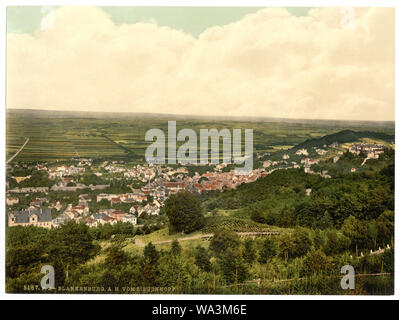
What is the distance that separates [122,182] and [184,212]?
3.29 ft

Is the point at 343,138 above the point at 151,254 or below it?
above

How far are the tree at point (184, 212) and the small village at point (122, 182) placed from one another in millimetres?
101

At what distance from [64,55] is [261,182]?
11.1 ft

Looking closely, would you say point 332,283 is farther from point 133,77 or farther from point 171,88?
point 133,77

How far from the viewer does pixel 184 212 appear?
628cm

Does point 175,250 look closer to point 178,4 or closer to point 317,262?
point 317,262

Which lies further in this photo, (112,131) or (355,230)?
(112,131)

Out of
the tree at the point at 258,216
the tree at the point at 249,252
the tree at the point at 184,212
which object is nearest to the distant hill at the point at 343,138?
the tree at the point at 258,216

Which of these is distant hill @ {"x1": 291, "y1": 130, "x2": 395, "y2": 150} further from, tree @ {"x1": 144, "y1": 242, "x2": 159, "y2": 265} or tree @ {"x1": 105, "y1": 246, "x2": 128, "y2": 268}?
tree @ {"x1": 105, "y1": 246, "x2": 128, "y2": 268}

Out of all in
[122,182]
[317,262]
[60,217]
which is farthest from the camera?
[122,182]

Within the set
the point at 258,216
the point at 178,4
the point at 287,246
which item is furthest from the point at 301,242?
the point at 178,4

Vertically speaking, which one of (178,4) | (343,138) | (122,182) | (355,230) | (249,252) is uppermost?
(178,4)

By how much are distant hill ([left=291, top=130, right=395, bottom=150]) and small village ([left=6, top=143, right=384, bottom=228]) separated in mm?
80

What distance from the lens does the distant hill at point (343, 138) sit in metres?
6.35
